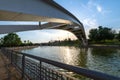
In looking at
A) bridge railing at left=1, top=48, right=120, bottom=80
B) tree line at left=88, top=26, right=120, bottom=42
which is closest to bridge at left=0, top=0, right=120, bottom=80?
bridge railing at left=1, top=48, right=120, bottom=80

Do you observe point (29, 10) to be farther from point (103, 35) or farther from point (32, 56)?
point (103, 35)

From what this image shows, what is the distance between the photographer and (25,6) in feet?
41.0

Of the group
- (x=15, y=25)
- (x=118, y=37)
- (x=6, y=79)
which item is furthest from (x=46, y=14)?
(x=118, y=37)

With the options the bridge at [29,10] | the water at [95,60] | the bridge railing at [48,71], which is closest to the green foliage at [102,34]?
the water at [95,60]

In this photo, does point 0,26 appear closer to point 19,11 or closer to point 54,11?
point 54,11

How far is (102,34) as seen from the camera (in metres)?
96.8

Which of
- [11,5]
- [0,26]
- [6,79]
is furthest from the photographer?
[0,26]

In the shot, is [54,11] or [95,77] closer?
[95,77]

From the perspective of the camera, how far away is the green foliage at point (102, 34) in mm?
96438

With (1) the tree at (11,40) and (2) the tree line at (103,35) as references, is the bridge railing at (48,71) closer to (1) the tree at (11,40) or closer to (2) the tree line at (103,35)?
(2) the tree line at (103,35)

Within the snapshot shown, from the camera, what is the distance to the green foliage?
96438 millimetres

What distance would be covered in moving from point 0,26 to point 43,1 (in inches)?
555

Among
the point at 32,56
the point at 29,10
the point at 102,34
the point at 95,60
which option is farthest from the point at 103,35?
the point at 32,56

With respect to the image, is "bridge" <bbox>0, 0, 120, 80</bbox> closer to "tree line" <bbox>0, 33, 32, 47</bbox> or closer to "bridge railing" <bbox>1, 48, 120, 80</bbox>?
"bridge railing" <bbox>1, 48, 120, 80</bbox>
